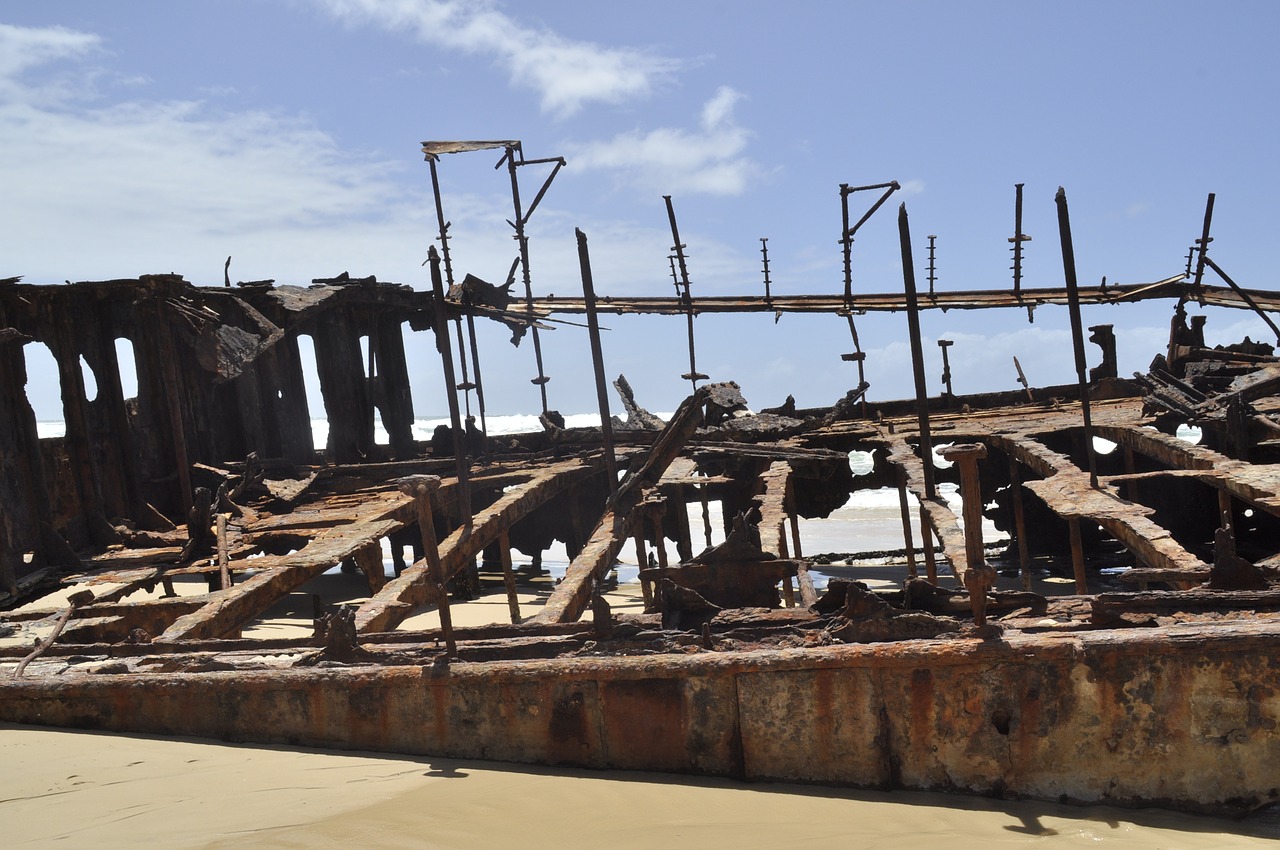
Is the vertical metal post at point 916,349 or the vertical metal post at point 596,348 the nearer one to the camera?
the vertical metal post at point 916,349

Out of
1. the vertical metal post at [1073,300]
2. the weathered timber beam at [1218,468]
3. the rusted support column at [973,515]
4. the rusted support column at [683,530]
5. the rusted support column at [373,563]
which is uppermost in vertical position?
the vertical metal post at [1073,300]

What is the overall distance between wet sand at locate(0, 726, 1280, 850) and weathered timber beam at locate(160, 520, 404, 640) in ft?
7.53

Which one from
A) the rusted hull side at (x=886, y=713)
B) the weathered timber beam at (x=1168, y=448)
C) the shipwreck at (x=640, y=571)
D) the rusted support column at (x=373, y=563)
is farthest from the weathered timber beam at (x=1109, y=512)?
the rusted support column at (x=373, y=563)

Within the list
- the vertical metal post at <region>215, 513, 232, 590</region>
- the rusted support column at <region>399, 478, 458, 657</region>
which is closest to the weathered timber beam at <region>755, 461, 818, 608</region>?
the rusted support column at <region>399, 478, 458, 657</region>

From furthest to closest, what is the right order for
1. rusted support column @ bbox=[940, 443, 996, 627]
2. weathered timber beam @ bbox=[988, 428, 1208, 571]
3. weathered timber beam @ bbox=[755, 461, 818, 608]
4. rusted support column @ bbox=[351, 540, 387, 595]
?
rusted support column @ bbox=[351, 540, 387, 595]
weathered timber beam @ bbox=[755, 461, 818, 608]
weathered timber beam @ bbox=[988, 428, 1208, 571]
rusted support column @ bbox=[940, 443, 996, 627]

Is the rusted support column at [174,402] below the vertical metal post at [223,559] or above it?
above

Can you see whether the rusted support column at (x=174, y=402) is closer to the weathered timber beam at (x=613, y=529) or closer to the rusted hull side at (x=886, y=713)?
the weathered timber beam at (x=613, y=529)

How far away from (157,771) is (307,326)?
14661mm

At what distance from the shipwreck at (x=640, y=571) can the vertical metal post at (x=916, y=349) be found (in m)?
Answer: 0.06

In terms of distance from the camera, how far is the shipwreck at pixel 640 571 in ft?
14.8

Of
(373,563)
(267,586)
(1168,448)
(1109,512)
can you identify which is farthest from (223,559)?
(1168,448)

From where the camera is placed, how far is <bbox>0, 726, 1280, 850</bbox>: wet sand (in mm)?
3980

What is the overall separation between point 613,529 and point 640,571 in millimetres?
977

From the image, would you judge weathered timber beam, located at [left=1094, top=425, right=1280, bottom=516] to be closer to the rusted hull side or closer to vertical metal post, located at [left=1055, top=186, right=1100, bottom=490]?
vertical metal post, located at [left=1055, top=186, right=1100, bottom=490]
